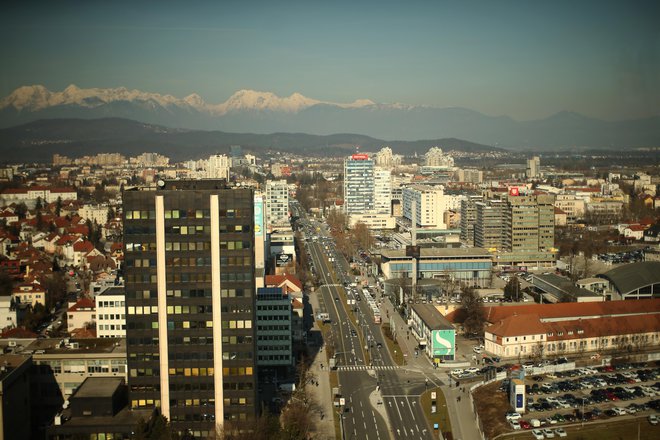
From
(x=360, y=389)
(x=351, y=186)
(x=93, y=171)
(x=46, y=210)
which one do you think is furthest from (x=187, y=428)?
(x=93, y=171)

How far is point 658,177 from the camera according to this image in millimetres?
41500

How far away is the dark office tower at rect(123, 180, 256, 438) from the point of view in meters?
9.54

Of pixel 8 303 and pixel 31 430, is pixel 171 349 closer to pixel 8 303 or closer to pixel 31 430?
pixel 31 430

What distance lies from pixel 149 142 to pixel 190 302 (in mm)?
81916

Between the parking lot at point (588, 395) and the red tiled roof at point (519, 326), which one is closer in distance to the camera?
the parking lot at point (588, 395)

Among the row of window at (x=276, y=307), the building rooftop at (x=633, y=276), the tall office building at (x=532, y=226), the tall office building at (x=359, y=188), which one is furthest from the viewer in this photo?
the tall office building at (x=359, y=188)

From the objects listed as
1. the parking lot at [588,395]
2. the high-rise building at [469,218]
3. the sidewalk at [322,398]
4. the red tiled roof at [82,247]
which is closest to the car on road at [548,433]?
the parking lot at [588,395]

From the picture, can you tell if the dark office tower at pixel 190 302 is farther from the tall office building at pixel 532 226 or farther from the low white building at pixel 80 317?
the tall office building at pixel 532 226

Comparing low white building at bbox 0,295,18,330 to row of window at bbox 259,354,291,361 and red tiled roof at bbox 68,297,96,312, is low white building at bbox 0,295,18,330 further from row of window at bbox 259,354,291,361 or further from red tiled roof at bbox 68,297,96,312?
row of window at bbox 259,354,291,361

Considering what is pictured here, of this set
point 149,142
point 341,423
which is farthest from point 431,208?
point 149,142

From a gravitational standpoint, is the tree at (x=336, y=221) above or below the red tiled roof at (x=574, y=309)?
above

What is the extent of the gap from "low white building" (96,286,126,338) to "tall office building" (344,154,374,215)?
75.0 ft

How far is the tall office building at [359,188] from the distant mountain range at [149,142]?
84.3ft

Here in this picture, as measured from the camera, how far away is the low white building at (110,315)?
538 inches
